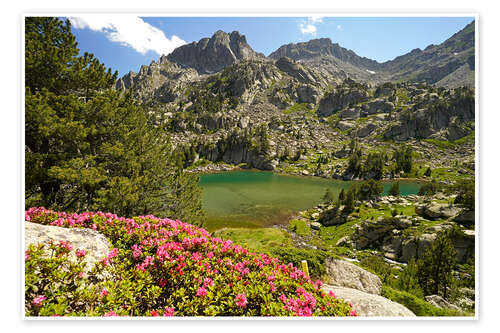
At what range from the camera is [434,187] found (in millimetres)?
50000

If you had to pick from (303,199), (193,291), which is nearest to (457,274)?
Result: (193,291)

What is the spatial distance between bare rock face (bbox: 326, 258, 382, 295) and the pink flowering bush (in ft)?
15.3

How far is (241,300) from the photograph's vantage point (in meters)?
3.86

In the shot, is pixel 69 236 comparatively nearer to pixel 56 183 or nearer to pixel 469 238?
pixel 56 183

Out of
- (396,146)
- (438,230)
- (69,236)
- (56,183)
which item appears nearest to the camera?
(69,236)

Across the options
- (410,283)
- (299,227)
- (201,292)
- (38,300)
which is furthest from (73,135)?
(299,227)

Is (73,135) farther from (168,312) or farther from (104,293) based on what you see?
(168,312)

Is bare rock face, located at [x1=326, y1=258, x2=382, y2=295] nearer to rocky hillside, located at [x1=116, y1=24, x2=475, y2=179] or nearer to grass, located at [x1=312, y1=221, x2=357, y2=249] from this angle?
grass, located at [x1=312, y1=221, x2=357, y2=249]

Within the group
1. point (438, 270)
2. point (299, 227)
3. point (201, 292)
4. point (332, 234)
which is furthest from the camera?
point (299, 227)

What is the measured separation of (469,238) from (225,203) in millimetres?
40946

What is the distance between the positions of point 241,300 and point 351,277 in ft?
24.4

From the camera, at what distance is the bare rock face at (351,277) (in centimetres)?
846
